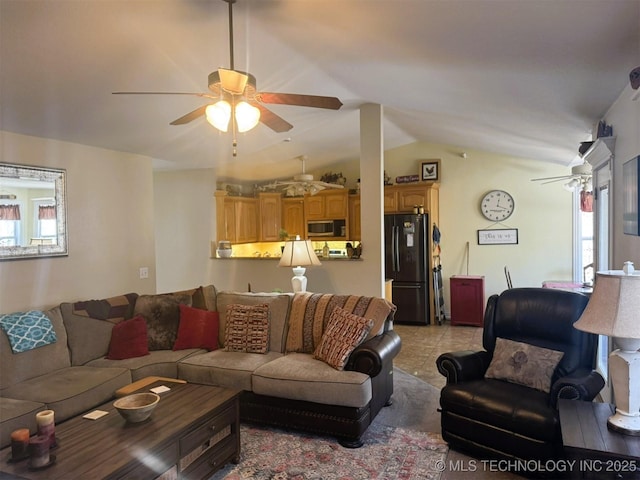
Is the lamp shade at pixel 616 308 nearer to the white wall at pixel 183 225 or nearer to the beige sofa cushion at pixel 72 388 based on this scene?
the beige sofa cushion at pixel 72 388

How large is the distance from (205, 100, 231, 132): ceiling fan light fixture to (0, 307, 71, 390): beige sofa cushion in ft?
7.46

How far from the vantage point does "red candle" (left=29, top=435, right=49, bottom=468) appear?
6.21ft

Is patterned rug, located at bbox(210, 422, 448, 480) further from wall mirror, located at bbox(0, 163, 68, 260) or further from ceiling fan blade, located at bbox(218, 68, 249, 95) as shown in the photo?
wall mirror, located at bbox(0, 163, 68, 260)

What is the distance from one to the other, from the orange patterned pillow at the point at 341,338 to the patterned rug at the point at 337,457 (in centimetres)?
56

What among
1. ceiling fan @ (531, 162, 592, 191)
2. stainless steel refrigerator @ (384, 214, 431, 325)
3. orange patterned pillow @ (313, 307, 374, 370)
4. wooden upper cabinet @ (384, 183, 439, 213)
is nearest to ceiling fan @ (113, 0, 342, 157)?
orange patterned pillow @ (313, 307, 374, 370)

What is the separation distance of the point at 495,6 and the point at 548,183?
5.20 meters

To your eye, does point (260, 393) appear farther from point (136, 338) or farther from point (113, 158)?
point (113, 158)

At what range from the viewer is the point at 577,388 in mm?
2400

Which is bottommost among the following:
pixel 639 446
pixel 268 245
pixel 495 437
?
pixel 495 437

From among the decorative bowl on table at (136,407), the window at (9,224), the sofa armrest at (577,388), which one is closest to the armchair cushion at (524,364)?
the sofa armrest at (577,388)

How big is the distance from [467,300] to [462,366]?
3.89 m

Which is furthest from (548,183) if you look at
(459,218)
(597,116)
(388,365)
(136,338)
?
(136,338)

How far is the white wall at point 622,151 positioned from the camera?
7.97ft

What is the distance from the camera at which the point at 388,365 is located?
3508 mm
